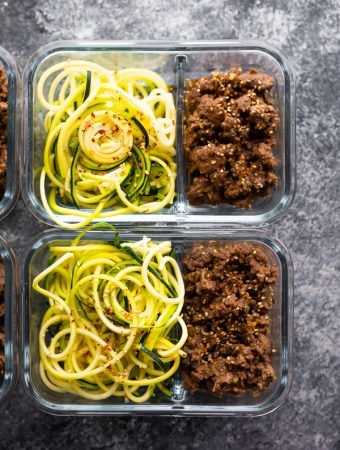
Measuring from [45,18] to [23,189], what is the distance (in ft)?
2.66

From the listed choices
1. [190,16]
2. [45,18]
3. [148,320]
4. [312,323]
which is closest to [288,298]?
[312,323]

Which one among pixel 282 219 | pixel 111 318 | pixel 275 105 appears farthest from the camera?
pixel 282 219

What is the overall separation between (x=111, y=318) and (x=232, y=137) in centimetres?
88

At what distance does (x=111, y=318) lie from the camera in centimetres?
261

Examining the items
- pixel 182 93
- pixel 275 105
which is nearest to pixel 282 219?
pixel 275 105

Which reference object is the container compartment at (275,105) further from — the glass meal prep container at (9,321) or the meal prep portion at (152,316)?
the glass meal prep container at (9,321)

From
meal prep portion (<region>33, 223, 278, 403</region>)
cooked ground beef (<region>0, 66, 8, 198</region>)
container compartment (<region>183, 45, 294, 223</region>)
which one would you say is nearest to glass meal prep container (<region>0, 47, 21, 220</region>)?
cooked ground beef (<region>0, 66, 8, 198</region>)

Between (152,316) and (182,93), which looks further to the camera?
(182,93)

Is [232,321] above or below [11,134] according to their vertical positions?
below

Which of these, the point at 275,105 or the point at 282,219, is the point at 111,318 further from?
the point at 275,105

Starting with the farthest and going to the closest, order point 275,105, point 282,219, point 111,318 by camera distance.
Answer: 1. point 282,219
2. point 275,105
3. point 111,318

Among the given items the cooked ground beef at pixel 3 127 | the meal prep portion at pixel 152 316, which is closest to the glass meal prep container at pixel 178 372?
the meal prep portion at pixel 152 316

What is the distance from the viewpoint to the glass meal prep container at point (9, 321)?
8.68 ft

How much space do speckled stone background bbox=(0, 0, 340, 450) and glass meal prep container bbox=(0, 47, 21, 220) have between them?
0.63ft
